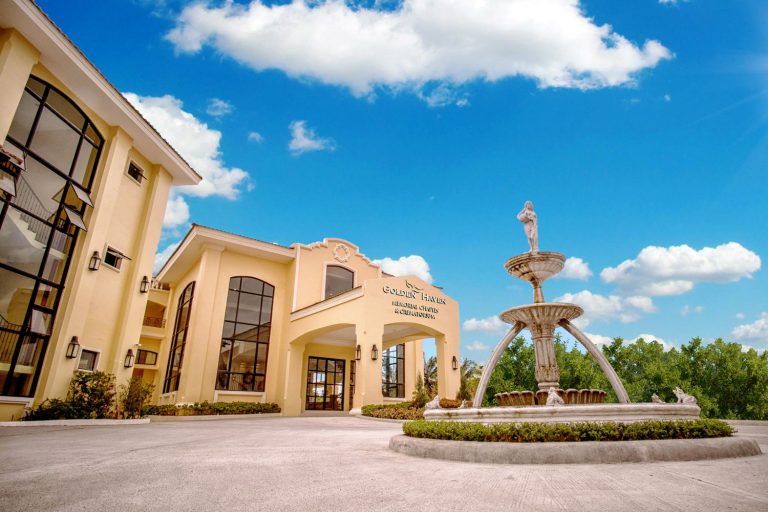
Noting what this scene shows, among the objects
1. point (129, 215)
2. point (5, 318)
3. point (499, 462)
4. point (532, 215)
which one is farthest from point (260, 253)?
point (499, 462)

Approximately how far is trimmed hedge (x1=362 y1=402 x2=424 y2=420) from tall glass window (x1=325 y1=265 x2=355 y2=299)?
29.1ft

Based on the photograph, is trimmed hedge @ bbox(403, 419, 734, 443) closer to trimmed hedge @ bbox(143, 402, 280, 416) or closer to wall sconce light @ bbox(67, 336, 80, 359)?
wall sconce light @ bbox(67, 336, 80, 359)

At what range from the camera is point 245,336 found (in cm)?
2231

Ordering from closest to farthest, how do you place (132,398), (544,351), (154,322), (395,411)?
(544,351), (132,398), (395,411), (154,322)

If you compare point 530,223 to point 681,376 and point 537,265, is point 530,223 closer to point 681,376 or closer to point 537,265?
point 537,265

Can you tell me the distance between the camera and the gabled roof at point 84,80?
10.5m

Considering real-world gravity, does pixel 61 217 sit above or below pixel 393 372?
above

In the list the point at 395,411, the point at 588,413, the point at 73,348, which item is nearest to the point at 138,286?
the point at 73,348

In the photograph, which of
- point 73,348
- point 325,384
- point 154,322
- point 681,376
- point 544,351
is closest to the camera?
point 544,351

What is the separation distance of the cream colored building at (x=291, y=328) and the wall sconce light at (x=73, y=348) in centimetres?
746

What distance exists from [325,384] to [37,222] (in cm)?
1634

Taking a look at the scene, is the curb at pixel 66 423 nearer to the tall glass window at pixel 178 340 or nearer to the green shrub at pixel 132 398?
the green shrub at pixel 132 398

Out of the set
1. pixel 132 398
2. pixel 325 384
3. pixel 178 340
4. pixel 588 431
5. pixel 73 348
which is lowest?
pixel 588 431

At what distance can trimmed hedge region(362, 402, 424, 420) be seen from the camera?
51.8 feet
